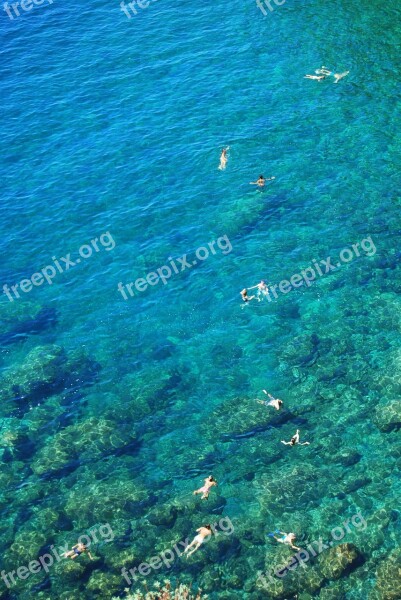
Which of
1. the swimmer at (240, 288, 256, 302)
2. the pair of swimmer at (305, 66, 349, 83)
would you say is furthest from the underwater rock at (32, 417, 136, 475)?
the pair of swimmer at (305, 66, 349, 83)

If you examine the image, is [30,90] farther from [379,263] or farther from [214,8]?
[379,263]

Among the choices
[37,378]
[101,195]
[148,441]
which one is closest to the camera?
[148,441]

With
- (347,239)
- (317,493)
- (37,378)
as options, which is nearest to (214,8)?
(347,239)
